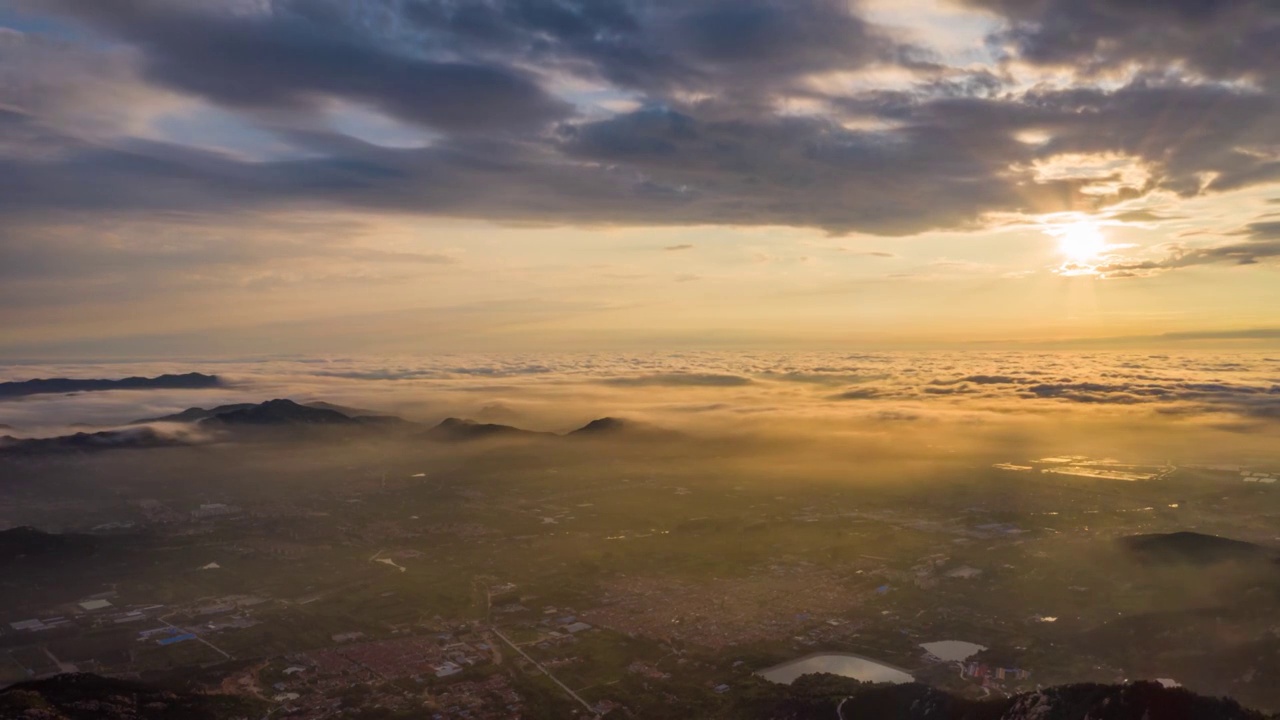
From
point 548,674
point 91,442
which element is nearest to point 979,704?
point 548,674

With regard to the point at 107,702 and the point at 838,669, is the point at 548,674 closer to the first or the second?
the point at 838,669

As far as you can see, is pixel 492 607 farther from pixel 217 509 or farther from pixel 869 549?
pixel 217 509

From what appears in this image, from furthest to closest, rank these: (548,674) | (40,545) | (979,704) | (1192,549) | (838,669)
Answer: (40,545) → (1192,549) → (838,669) → (548,674) → (979,704)

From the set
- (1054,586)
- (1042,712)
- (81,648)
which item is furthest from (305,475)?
(1042,712)

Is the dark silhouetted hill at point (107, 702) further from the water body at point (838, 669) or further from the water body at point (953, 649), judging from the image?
the water body at point (953, 649)

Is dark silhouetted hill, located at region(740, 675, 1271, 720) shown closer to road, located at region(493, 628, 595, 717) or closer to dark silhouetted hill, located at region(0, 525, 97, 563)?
road, located at region(493, 628, 595, 717)

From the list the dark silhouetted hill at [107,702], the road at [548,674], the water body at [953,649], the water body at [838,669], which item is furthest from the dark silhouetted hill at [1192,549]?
the dark silhouetted hill at [107,702]

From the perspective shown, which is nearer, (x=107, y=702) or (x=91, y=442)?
(x=107, y=702)

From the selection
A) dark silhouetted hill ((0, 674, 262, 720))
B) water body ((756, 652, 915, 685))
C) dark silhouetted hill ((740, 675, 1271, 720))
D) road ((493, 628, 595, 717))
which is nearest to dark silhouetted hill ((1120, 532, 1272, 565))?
water body ((756, 652, 915, 685))
